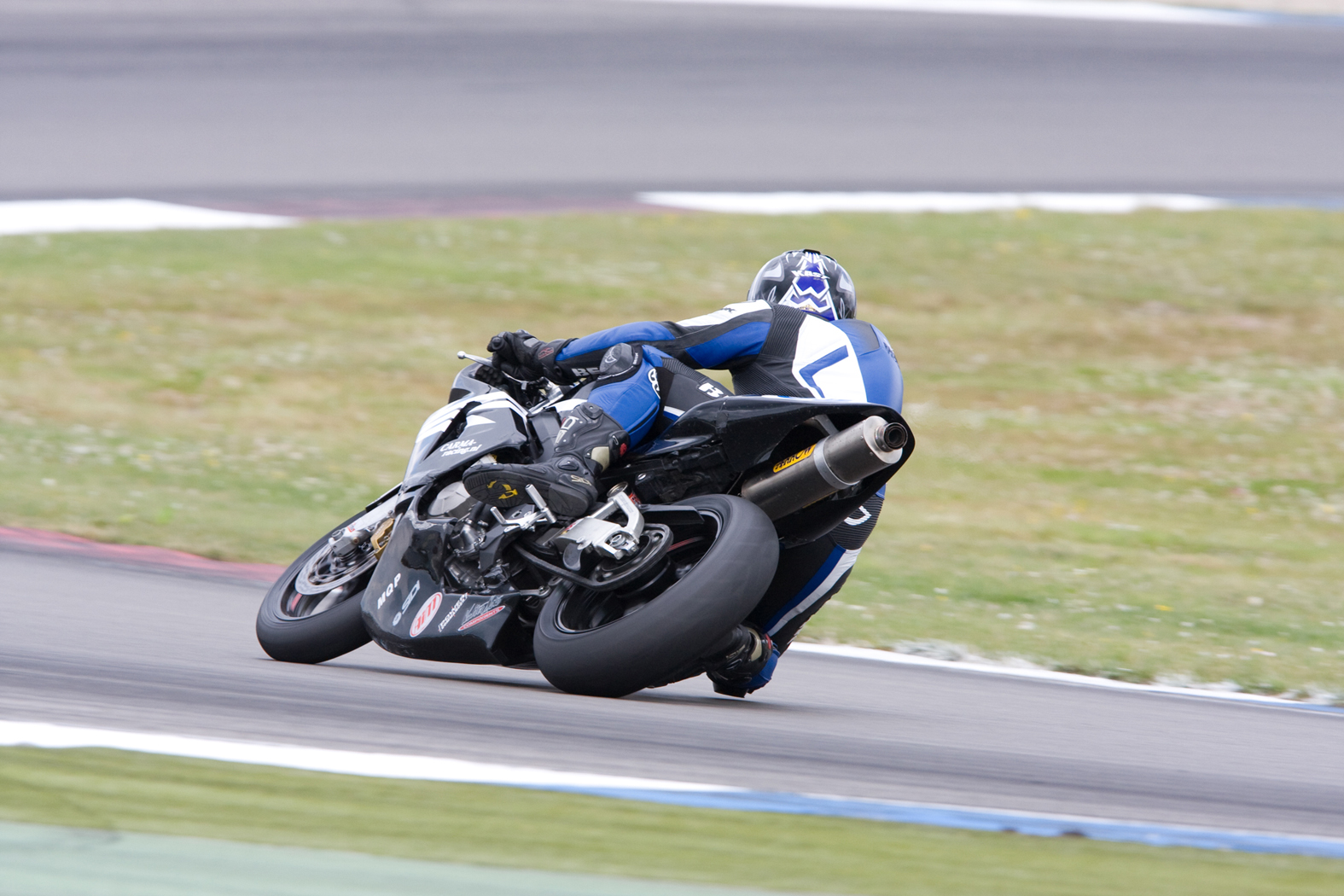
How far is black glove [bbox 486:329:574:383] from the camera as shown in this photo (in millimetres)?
5355

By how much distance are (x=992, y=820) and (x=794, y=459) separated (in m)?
1.41

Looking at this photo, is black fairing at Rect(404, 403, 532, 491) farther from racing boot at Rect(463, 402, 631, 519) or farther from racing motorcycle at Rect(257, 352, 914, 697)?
racing boot at Rect(463, 402, 631, 519)

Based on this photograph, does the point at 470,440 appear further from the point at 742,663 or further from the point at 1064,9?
the point at 1064,9

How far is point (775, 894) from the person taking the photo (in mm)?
2859

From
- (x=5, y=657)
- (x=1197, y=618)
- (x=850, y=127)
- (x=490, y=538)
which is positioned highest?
(x=850, y=127)

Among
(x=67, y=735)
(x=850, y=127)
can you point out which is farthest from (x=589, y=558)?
(x=850, y=127)

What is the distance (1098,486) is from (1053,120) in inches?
376

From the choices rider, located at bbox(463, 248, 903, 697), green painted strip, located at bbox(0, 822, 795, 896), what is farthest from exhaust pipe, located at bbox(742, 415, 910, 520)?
green painted strip, located at bbox(0, 822, 795, 896)

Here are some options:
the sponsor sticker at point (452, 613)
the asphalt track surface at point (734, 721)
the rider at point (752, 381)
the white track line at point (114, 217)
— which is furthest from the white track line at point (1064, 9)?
the sponsor sticker at point (452, 613)

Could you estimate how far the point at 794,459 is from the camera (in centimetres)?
465

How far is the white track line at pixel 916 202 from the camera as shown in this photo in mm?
16453

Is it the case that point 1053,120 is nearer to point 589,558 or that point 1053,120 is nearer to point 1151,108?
point 1151,108

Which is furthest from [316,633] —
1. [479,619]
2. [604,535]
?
[604,535]

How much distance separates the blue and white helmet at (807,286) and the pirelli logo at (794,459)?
75 centimetres
